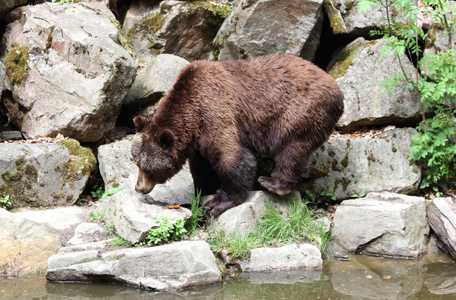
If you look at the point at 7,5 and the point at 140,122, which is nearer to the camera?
the point at 140,122

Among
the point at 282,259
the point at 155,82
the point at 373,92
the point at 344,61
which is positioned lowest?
the point at 282,259

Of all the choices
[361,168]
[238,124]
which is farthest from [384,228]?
[238,124]

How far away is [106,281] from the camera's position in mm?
5789

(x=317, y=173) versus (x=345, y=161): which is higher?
(x=345, y=161)

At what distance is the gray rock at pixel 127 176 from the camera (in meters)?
7.41

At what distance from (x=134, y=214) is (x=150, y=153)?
34.5 inches

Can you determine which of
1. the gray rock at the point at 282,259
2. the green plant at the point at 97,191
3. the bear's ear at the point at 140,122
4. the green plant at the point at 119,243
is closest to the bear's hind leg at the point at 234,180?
the gray rock at the point at 282,259

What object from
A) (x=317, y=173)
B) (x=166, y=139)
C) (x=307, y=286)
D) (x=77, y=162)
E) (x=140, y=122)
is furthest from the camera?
(x=317, y=173)

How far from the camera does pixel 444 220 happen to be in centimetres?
667

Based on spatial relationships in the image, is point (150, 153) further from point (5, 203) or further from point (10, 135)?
point (10, 135)

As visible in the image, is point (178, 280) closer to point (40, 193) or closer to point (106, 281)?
point (106, 281)

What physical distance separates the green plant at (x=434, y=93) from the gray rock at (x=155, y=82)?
351cm

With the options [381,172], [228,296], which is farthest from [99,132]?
[381,172]

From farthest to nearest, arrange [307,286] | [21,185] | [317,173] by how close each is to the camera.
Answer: [317,173]
[21,185]
[307,286]
